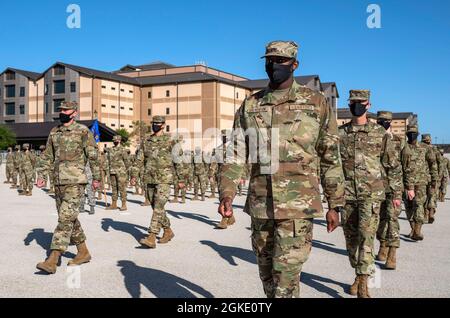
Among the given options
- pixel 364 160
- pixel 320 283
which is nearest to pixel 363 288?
pixel 320 283

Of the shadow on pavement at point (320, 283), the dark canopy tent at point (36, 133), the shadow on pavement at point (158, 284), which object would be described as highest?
the dark canopy tent at point (36, 133)

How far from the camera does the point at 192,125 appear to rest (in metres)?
70.0

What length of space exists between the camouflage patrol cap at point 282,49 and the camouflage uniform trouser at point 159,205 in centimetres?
→ 529

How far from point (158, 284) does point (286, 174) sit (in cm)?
285

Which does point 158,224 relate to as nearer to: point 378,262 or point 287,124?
point 378,262

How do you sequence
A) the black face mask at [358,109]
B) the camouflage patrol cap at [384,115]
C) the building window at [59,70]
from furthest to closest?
the building window at [59,70]
the camouflage patrol cap at [384,115]
the black face mask at [358,109]

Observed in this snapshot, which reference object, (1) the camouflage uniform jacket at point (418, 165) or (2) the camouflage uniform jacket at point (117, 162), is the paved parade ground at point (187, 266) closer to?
(1) the camouflage uniform jacket at point (418, 165)

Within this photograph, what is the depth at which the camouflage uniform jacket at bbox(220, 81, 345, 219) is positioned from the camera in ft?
12.6

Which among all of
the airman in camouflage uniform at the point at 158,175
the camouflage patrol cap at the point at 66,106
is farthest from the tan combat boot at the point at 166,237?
the camouflage patrol cap at the point at 66,106

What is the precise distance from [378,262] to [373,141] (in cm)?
234

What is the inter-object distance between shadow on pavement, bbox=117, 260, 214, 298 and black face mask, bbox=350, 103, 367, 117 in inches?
112

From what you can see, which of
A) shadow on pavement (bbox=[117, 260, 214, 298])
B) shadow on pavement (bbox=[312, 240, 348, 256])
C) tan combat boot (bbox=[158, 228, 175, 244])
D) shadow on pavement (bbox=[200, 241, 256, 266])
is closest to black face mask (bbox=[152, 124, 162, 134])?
tan combat boot (bbox=[158, 228, 175, 244])

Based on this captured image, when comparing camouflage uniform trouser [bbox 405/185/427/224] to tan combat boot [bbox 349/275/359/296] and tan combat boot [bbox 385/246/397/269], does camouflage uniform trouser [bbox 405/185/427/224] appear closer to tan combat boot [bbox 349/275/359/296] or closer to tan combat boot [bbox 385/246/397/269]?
tan combat boot [bbox 385/246/397/269]

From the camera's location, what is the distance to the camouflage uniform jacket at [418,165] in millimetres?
8094
